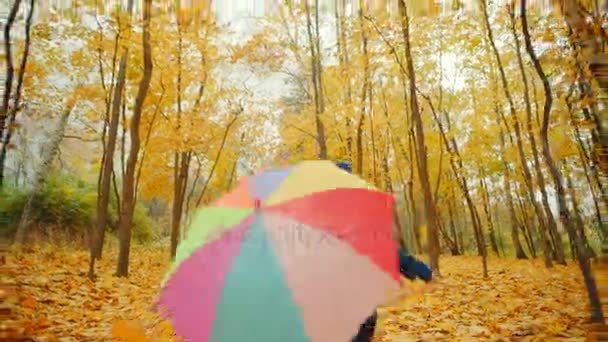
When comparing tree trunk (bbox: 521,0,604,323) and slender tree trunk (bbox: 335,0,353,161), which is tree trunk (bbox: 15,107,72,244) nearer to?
slender tree trunk (bbox: 335,0,353,161)

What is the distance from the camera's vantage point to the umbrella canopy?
1872mm

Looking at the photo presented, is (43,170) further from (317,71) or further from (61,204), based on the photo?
(317,71)

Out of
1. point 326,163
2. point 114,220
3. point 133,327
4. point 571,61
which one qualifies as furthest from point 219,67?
point 326,163

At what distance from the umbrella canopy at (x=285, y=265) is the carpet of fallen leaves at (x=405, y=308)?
4.04 feet

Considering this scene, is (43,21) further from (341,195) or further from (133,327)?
(341,195)

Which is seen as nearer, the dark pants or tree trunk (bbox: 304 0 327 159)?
the dark pants

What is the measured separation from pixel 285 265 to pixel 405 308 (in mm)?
5340

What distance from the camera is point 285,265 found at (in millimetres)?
1878

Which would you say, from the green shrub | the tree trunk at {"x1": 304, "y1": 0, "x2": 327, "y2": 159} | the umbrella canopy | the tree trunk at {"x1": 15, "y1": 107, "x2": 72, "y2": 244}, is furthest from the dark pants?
the green shrub

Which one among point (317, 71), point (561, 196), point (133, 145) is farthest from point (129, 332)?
point (317, 71)

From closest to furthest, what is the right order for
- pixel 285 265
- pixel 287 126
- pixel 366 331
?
pixel 285 265
pixel 366 331
pixel 287 126

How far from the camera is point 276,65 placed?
1553 centimetres

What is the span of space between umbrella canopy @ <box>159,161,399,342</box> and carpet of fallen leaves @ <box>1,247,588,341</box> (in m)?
1.23

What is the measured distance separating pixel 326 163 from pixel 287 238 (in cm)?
47
